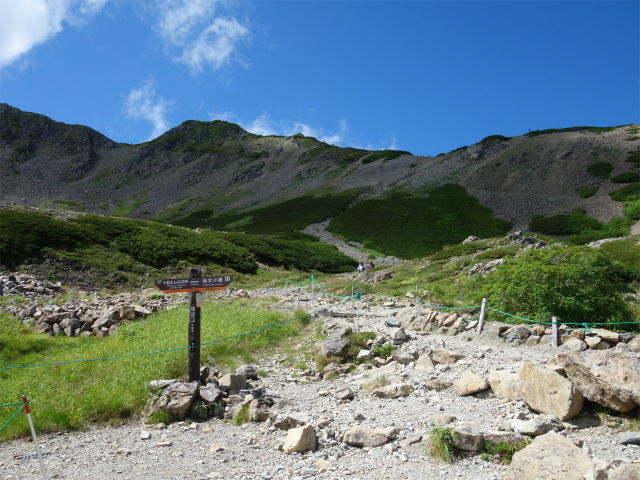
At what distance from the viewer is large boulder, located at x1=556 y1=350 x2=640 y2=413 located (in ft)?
17.0

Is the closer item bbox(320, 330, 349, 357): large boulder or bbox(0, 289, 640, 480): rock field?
bbox(0, 289, 640, 480): rock field

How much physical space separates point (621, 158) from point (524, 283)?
66161 mm

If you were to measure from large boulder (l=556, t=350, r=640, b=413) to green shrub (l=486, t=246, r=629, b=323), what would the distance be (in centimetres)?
400

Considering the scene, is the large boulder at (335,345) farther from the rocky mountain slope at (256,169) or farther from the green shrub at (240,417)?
the rocky mountain slope at (256,169)

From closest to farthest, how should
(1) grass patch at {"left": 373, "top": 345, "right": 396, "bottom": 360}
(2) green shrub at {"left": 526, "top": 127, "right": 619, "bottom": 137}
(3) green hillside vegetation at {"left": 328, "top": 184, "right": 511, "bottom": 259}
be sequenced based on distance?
(1) grass patch at {"left": 373, "top": 345, "right": 396, "bottom": 360}
(3) green hillside vegetation at {"left": 328, "top": 184, "right": 511, "bottom": 259}
(2) green shrub at {"left": 526, "top": 127, "right": 619, "bottom": 137}

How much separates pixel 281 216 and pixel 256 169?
4589 cm

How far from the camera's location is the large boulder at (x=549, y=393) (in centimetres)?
537

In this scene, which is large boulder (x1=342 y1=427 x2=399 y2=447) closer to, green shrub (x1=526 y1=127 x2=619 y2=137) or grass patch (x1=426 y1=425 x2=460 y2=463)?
grass patch (x1=426 y1=425 x2=460 y2=463)

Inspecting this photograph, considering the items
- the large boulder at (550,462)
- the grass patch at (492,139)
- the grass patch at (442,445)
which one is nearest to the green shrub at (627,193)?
the grass patch at (492,139)

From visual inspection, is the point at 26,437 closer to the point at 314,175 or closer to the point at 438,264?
the point at 438,264

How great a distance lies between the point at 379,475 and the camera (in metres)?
4.71

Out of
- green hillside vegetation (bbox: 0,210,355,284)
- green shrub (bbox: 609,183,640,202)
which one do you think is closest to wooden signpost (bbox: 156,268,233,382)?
green hillside vegetation (bbox: 0,210,355,284)

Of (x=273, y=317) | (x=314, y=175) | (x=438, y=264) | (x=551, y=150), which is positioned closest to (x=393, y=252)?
(x=438, y=264)

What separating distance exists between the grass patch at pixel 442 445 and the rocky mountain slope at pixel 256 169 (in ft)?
166
